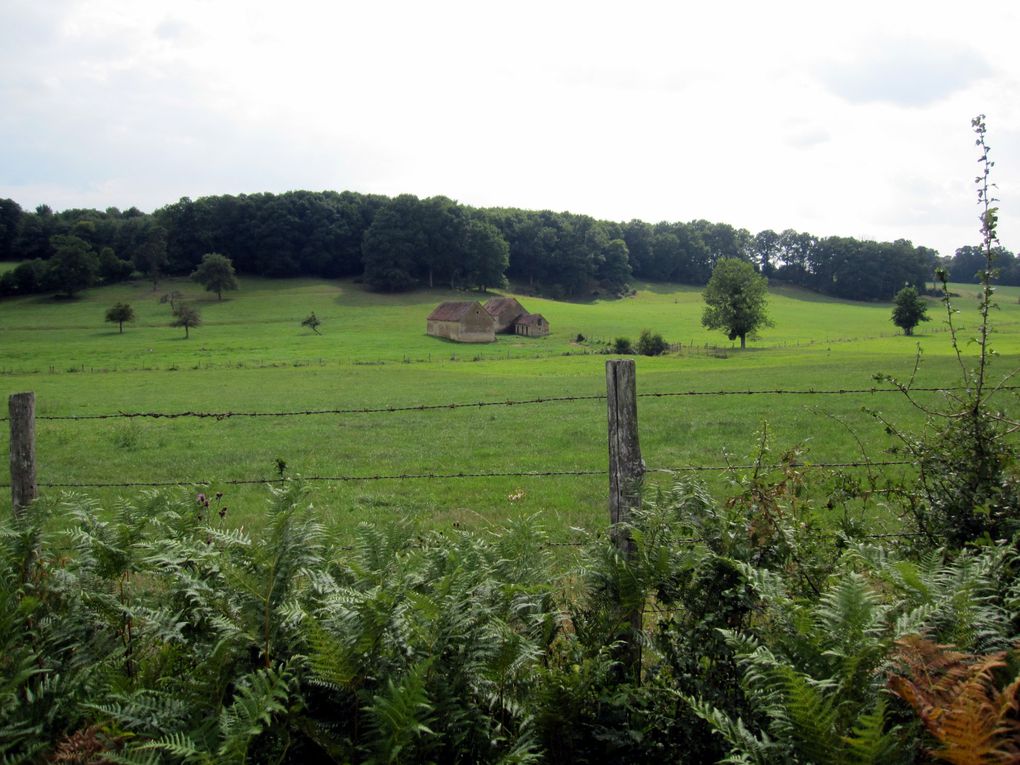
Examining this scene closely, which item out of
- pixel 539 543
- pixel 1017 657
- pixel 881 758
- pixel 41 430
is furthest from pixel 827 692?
pixel 41 430

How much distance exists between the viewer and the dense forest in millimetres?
102250

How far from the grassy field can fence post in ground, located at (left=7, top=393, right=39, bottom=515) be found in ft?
9.72

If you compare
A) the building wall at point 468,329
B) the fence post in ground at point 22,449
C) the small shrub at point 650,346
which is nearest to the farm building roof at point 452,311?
the building wall at point 468,329

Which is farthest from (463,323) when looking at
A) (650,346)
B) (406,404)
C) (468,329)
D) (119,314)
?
(406,404)

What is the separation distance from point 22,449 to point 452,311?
7256cm

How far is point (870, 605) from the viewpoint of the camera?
3092 mm

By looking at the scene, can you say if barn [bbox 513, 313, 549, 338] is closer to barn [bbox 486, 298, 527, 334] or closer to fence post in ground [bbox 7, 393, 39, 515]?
barn [bbox 486, 298, 527, 334]

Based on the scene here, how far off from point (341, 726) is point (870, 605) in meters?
2.31

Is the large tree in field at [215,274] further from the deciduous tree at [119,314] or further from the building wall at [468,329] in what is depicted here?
the building wall at [468,329]

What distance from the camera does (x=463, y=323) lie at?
7619 cm

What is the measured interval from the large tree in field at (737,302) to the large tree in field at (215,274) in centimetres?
6089

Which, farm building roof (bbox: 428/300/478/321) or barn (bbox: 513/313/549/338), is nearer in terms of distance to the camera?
farm building roof (bbox: 428/300/478/321)

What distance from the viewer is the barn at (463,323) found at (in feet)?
249

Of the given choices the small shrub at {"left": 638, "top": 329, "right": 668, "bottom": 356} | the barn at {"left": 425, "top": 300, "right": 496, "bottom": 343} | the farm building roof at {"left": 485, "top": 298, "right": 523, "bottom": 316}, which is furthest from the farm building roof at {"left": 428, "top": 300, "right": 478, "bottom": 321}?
the small shrub at {"left": 638, "top": 329, "right": 668, "bottom": 356}
